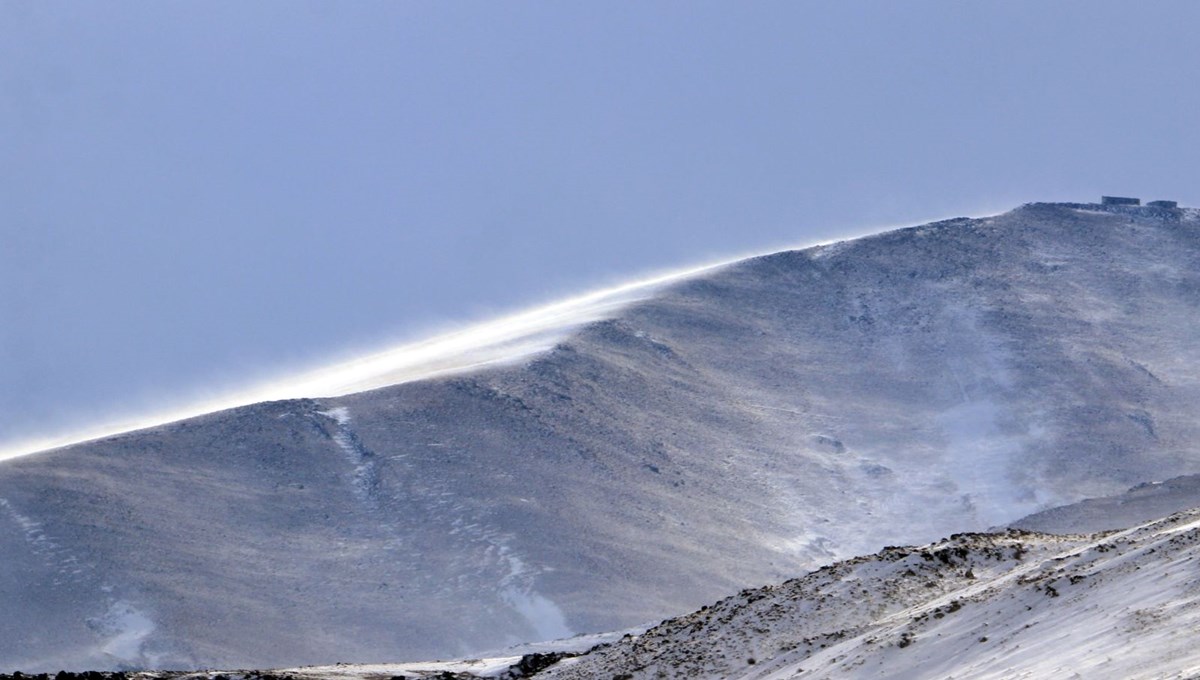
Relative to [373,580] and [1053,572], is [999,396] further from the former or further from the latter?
[1053,572]

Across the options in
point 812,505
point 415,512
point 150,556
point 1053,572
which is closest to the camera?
point 1053,572

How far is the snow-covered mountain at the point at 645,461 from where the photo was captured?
76938 mm

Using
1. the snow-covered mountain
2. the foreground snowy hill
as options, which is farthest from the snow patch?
the foreground snowy hill

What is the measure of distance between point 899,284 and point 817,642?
309 ft

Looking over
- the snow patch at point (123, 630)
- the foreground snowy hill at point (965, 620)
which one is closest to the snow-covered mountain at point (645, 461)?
the snow patch at point (123, 630)

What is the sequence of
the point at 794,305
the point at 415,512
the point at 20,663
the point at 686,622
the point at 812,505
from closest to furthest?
the point at 686,622 → the point at 20,663 → the point at 415,512 → the point at 812,505 → the point at 794,305

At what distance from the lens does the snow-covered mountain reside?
252 ft

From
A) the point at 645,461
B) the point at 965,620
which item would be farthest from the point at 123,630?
the point at 965,620

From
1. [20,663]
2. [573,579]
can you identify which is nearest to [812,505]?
[573,579]

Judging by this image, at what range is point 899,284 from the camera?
124438 millimetres

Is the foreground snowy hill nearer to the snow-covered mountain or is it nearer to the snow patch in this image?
the snow patch

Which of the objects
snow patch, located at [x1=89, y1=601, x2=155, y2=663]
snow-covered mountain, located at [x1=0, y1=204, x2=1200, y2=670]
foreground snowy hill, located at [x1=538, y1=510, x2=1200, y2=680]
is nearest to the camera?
foreground snowy hill, located at [x1=538, y1=510, x2=1200, y2=680]

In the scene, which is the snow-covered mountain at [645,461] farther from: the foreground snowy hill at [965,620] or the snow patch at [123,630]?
the foreground snowy hill at [965,620]

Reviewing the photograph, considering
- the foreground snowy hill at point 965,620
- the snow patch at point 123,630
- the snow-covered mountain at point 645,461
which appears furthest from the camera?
the snow-covered mountain at point 645,461
